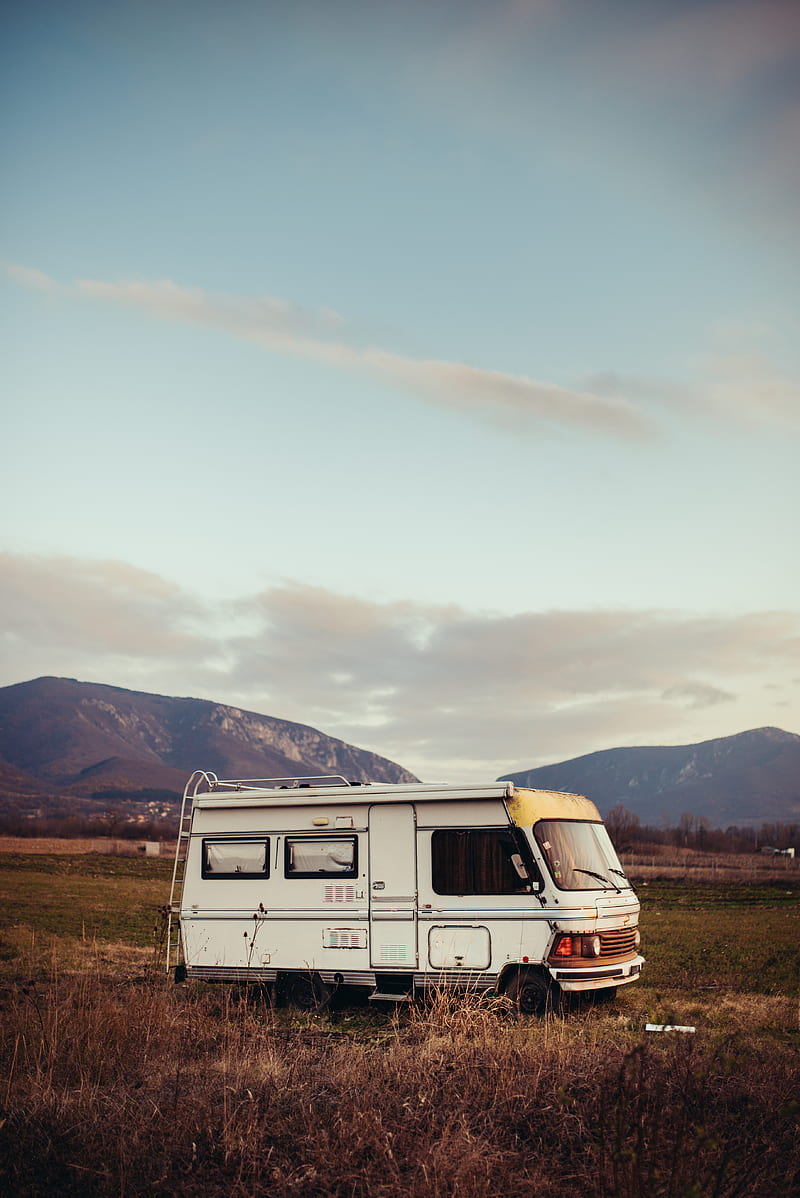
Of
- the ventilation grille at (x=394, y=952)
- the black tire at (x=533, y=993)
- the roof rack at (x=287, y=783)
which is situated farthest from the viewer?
the roof rack at (x=287, y=783)

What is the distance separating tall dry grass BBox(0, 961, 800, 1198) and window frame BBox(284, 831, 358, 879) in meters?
3.46

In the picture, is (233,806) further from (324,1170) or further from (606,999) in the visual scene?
(324,1170)

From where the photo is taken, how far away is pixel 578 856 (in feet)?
39.3

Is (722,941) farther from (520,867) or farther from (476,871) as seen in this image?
(520,867)

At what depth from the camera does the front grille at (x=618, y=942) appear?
11516 mm

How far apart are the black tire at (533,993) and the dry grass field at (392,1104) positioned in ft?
1.23

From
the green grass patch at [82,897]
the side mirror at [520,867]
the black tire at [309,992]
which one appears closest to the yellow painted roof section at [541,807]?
the side mirror at [520,867]

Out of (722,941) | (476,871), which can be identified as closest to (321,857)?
(476,871)

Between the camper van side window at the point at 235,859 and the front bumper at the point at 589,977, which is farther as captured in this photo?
the camper van side window at the point at 235,859

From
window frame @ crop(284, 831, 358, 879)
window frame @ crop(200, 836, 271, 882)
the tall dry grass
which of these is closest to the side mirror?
window frame @ crop(284, 831, 358, 879)

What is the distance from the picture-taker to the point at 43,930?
70.8ft

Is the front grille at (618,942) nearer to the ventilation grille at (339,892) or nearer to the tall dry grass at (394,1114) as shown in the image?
the tall dry grass at (394,1114)

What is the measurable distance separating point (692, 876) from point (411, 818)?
44125 mm

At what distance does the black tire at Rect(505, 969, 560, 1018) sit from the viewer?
432 inches
